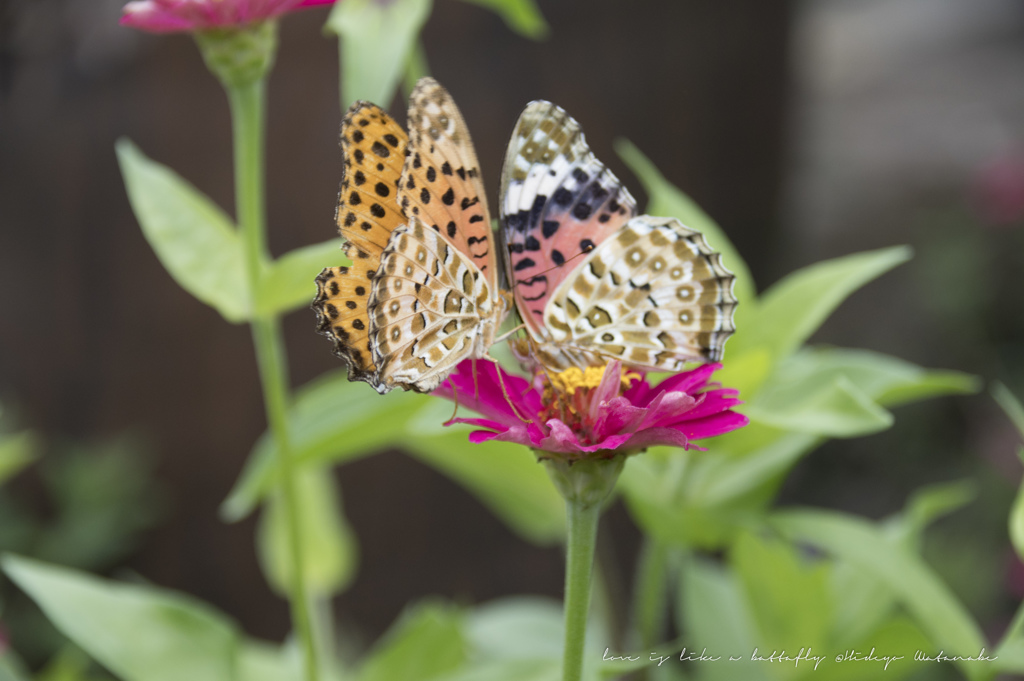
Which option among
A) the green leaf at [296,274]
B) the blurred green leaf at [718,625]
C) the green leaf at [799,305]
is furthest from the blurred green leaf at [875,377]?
the green leaf at [296,274]

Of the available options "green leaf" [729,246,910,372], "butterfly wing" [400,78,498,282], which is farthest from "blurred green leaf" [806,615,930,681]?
"butterfly wing" [400,78,498,282]

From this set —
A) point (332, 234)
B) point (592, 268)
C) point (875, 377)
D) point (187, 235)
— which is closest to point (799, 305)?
point (875, 377)

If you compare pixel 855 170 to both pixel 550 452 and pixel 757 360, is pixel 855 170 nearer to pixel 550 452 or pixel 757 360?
pixel 757 360

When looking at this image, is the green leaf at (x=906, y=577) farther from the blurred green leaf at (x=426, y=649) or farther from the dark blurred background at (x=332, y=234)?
the dark blurred background at (x=332, y=234)

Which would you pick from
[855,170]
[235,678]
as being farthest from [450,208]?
[855,170]

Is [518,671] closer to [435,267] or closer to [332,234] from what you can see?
[435,267]

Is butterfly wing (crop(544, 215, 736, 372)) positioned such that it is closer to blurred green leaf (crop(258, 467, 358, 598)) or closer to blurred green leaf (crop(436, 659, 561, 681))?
blurred green leaf (crop(436, 659, 561, 681))
